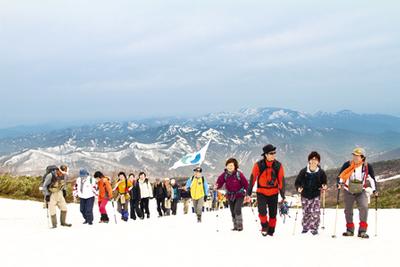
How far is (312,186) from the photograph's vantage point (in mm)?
11273

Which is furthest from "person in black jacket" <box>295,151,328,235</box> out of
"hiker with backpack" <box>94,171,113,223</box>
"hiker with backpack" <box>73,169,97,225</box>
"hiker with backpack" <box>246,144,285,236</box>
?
"hiker with backpack" <box>94,171,113,223</box>

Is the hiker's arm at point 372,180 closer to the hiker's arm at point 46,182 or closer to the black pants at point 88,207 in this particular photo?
the hiker's arm at point 46,182

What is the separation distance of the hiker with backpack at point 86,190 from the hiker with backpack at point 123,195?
2.34 meters

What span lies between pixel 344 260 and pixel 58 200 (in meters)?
9.01

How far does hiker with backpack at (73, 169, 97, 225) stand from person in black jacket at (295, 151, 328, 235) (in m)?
7.43

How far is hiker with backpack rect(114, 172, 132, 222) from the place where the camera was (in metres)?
18.7

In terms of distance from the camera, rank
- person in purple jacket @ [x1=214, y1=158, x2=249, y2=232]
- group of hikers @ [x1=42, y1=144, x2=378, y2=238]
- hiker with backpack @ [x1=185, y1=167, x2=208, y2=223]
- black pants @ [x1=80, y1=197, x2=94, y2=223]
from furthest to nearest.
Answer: black pants @ [x1=80, y1=197, x2=94, y2=223], hiker with backpack @ [x1=185, y1=167, x2=208, y2=223], person in purple jacket @ [x1=214, y1=158, x2=249, y2=232], group of hikers @ [x1=42, y1=144, x2=378, y2=238]

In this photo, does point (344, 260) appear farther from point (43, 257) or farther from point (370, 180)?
point (43, 257)

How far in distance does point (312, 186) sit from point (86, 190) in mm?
7762

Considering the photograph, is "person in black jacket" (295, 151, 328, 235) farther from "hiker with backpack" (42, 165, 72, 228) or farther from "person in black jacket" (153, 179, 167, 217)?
"person in black jacket" (153, 179, 167, 217)

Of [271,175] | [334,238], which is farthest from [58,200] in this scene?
[334,238]

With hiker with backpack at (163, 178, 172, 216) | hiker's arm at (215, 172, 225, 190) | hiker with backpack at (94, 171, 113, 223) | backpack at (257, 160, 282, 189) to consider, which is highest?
backpack at (257, 160, 282, 189)

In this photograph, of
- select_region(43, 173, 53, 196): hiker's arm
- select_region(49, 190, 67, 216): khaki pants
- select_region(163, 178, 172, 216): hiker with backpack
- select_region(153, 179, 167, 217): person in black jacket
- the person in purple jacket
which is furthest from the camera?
select_region(163, 178, 172, 216): hiker with backpack

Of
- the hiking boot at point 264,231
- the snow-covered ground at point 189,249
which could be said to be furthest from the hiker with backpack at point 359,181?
the hiking boot at point 264,231
